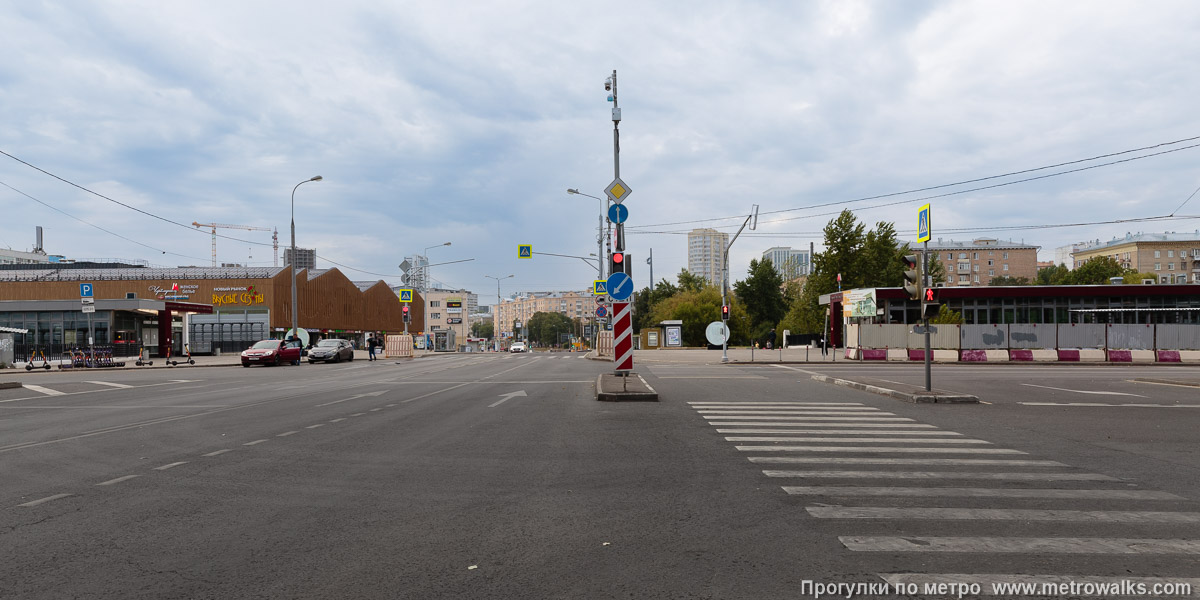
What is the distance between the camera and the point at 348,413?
1302 cm

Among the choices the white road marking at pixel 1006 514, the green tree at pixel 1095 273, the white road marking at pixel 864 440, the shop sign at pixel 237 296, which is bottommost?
the white road marking at pixel 864 440

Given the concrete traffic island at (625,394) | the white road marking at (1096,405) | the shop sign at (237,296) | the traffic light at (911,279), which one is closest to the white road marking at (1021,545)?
the concrete traffic island at (625,394)

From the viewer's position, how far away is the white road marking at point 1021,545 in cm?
460

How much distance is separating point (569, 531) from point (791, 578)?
165cm

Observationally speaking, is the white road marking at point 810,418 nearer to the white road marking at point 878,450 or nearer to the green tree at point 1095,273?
the white road marking at point 878,450

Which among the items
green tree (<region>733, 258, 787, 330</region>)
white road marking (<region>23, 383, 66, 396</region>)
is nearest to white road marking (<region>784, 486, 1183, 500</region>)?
white road marking (<region>23, 383, 66, 396</region>)

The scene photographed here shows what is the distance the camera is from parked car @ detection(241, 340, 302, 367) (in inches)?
1410

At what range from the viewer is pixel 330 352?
41.8 m

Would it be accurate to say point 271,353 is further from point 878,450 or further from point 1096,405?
point 1096,405

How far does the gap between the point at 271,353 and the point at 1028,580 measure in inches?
1494

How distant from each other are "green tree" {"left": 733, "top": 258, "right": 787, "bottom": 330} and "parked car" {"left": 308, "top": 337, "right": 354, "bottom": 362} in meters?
54.3

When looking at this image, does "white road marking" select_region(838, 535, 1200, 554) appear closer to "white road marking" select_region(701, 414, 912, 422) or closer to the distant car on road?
"white road marking" select_region(701, 414, 912, 422)

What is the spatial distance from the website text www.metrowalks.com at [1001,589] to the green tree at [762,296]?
273ft

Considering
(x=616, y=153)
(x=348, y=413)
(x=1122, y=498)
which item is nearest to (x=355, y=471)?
(x=348, y=413)
